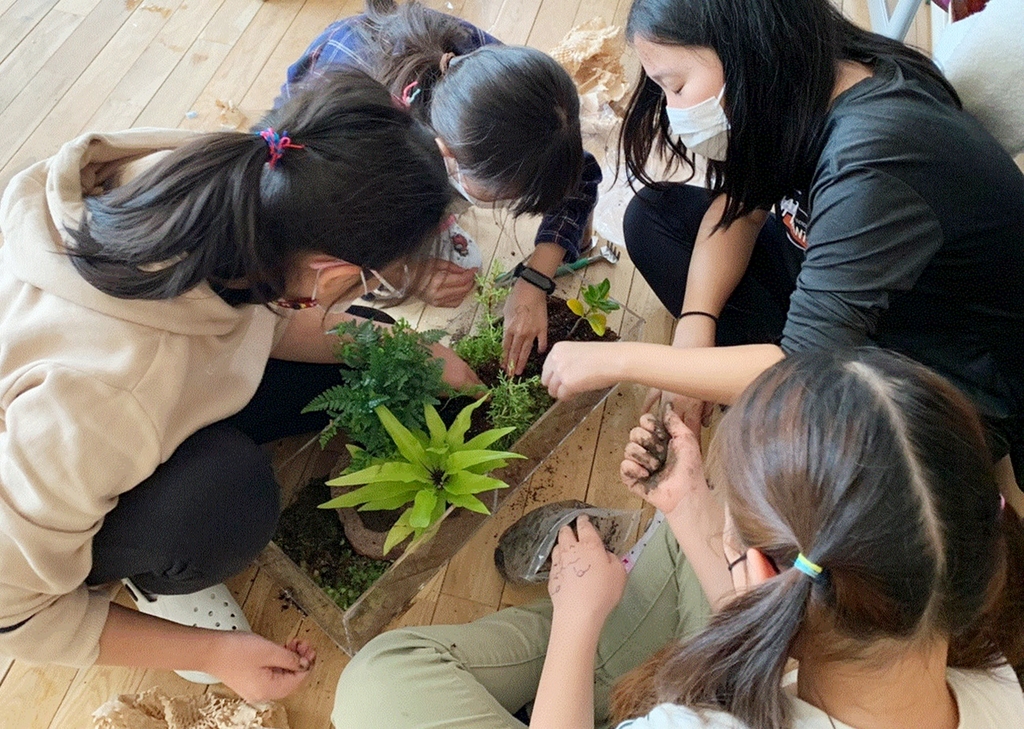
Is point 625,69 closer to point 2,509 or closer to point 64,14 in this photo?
point 64,14

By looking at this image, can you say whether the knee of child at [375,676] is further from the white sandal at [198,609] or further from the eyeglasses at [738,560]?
the eyeglasses at [738,560]

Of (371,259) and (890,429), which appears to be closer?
(890,429)

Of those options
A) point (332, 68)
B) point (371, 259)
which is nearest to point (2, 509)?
point (371, 259)

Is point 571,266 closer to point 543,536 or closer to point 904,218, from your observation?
point 543,536

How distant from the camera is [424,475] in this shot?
47.9 inches

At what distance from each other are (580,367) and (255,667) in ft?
2.29

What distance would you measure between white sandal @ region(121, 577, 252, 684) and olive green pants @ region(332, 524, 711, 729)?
301 mm

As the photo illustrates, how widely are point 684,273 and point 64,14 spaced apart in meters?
1.91

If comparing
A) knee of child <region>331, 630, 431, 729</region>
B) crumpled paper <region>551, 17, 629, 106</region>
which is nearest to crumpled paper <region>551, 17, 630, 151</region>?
crumpled paper <region>551, 17, 629, 106</region>

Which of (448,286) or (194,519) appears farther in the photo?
(448,286)

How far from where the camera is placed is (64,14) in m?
2.17

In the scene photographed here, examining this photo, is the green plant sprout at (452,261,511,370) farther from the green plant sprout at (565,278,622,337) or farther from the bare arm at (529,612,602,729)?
the bare arm at (529,612,602,729)

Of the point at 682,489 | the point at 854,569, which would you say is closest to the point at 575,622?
the point at 682,489

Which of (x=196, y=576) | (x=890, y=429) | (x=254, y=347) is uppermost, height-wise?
(x=890, y=429)
